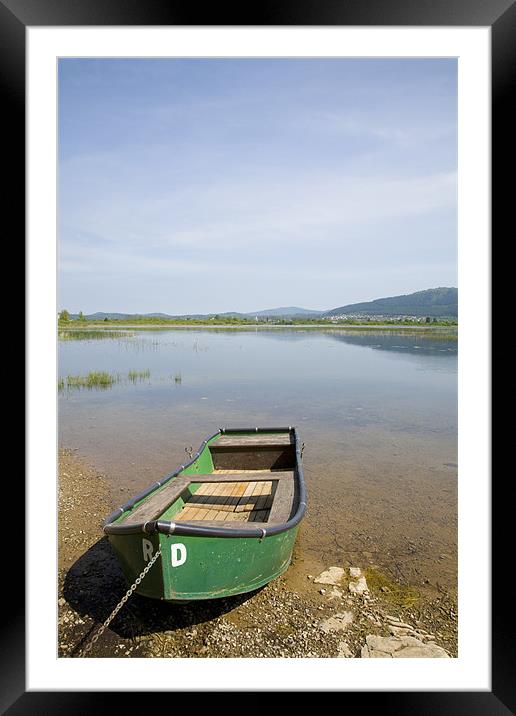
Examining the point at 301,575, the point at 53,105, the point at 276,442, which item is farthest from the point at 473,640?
the point at 276,442

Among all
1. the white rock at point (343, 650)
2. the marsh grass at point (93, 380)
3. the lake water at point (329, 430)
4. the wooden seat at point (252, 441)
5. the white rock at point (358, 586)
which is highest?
the marsh grass at point (93, 380)

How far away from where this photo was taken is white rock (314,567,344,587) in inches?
158

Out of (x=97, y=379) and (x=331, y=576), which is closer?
(x=331, y=576)

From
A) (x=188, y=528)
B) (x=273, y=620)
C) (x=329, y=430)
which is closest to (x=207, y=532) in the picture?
(x=188, y=528)

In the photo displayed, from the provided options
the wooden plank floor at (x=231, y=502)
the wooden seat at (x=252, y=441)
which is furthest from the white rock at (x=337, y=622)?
the wooden seat at (x=252, y=441)

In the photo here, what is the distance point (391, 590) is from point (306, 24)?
12.9 ft

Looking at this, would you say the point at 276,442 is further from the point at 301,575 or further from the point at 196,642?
the point at 196,642

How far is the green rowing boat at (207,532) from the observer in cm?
288

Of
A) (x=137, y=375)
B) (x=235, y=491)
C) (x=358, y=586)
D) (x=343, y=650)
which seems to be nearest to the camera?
(x=343, y=650)

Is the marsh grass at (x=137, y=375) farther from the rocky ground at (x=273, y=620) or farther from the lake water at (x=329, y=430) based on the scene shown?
the rocky ground at (x=273, y=620)

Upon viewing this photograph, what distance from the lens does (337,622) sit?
345cm

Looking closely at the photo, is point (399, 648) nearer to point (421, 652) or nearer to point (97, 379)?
point (421, 652)

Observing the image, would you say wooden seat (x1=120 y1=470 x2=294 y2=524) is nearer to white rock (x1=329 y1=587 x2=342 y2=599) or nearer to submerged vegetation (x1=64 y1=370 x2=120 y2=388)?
white rock (x1=329 y1=587 x2=342 y2=599)

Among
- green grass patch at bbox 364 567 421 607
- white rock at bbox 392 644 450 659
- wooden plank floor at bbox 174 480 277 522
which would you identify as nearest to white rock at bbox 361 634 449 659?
white rock at bbox 392 644 450 659
